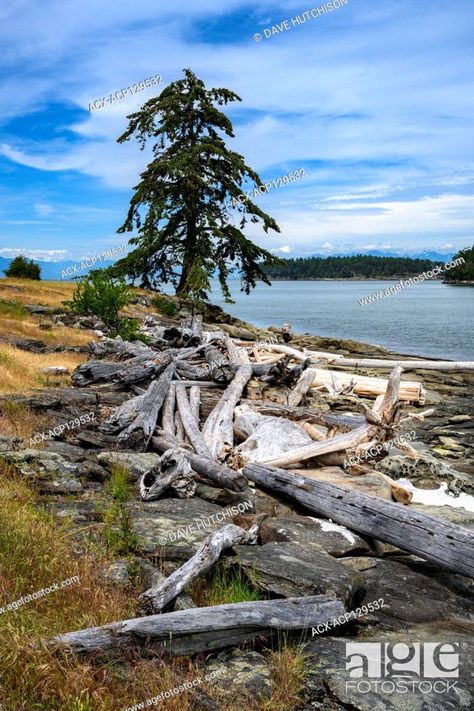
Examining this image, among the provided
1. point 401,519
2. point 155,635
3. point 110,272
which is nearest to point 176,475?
point 401,519

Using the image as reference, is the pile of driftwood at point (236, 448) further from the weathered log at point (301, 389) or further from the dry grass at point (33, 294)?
the dry grass at point (33, 294)

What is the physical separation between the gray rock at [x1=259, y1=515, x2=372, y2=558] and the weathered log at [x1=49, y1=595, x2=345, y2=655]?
169cm

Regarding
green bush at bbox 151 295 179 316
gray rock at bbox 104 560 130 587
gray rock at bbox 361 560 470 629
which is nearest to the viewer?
gray rock at bbox 104 560 130 587

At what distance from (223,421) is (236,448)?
152cm

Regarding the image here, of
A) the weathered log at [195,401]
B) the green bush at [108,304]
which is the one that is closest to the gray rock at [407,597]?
the weathered log at [195,401]

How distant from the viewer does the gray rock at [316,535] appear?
6746 mm

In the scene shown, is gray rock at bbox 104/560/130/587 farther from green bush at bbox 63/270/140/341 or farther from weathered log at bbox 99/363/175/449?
green bush at bbox 63/270/140/341

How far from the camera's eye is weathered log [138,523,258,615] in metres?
4.72

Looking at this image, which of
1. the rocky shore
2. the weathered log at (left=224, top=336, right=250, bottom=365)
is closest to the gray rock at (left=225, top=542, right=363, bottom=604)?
the rocky shore

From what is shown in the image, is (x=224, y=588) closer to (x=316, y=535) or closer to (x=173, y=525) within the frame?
(x=173, y=525)

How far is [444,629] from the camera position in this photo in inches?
209

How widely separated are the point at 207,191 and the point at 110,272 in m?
8.37

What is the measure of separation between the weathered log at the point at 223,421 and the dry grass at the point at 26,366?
4337 millimetres

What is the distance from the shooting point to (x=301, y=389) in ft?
51.4
